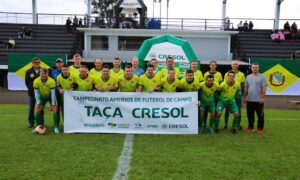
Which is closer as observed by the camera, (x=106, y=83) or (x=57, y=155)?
(x=57, y=155)

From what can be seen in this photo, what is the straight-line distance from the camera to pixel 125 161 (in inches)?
247

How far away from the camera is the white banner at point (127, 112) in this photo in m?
8.80

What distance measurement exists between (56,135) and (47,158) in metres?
2.14

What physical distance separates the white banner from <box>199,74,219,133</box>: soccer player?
37 cm

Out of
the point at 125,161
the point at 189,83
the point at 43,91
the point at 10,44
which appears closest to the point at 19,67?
the point at 10,44

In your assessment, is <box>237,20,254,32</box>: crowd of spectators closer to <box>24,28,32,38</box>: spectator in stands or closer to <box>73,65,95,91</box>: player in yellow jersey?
<box>24,28,32,38</box>: spectator in stands

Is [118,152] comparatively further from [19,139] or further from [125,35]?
[125,35]

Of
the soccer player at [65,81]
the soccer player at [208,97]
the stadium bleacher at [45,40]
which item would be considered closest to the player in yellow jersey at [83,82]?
the soccer player at [65,81]

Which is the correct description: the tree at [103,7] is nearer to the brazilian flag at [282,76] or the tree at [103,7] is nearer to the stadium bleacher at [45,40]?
the stadium bleacher at [45,40]

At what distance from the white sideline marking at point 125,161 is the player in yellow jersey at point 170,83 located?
1608 mm

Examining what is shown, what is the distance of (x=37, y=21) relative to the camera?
113 feet

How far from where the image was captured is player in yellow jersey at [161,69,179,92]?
8.98 metres

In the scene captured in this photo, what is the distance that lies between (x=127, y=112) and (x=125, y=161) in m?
2.67

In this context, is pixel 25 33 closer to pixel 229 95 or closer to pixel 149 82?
pixel 149 82
